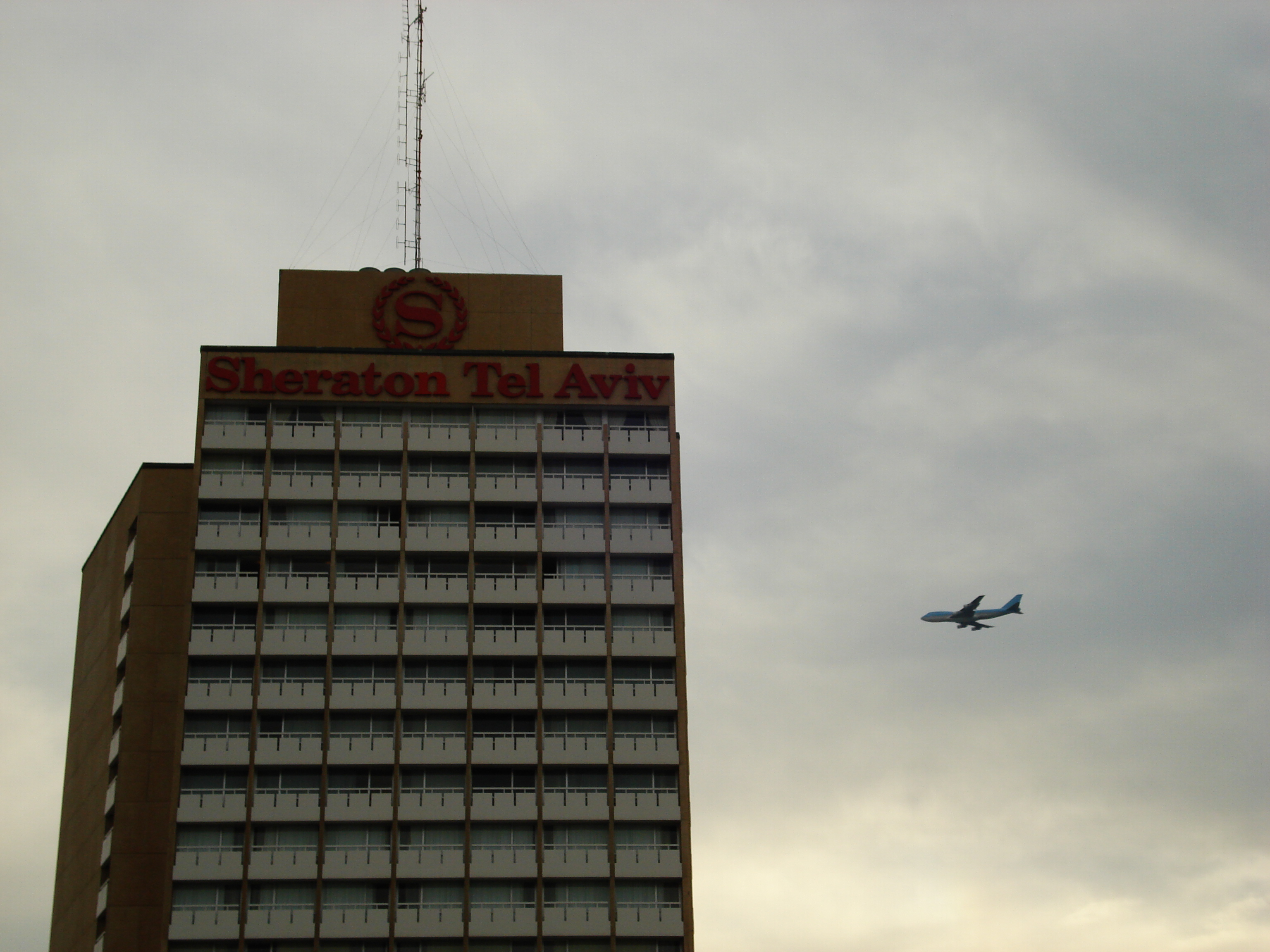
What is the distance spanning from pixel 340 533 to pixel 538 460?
51.5 feet

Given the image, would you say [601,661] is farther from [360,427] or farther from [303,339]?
[303,339]

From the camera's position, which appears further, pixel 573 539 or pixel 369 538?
pixel 573 539

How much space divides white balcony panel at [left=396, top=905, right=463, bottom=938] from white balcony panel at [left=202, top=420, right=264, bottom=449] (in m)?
36.1

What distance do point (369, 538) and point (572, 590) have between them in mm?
15571

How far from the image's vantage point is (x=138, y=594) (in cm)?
12081

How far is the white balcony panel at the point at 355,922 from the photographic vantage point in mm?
107438

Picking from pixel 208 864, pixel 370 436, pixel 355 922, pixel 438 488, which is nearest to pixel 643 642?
pixel 438 488

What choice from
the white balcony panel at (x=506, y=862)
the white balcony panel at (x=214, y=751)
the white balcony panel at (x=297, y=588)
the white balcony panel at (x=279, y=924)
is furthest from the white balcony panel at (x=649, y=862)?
the white balcony panel at (x=297, y=588)

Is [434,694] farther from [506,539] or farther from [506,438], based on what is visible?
[506,438]

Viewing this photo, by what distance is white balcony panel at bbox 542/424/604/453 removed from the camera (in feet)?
398

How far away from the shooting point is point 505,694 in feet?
376

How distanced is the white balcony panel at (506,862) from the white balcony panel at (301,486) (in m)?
28.5

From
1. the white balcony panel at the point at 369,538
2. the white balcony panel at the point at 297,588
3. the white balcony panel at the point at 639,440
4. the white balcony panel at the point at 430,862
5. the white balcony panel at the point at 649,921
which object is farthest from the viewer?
the white balcony panel at the point at 639,440

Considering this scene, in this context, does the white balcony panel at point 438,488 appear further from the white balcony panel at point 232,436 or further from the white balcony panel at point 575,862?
the white balcony panel at point 575,862
